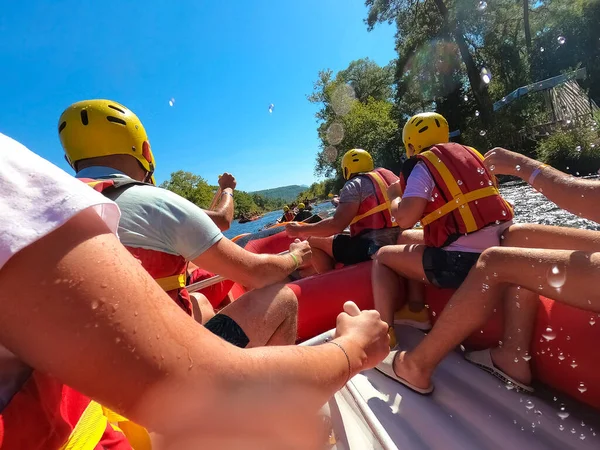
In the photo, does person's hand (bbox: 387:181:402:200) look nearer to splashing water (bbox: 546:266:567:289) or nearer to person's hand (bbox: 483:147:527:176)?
person's hand (bbox: 483:147:527:176)

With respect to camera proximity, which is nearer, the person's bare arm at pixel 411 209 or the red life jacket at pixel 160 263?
the red life jacket at pixel 160 263

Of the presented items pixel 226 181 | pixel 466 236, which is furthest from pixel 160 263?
pixel 466 236

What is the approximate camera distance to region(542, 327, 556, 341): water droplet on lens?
4.77 feet

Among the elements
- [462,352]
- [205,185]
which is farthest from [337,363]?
[205,185]

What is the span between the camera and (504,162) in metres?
1.90

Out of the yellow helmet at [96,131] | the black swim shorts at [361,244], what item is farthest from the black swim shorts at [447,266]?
the yellow helmet at [96,131]

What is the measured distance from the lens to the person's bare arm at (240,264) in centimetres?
148

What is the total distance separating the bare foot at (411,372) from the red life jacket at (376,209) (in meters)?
1.82

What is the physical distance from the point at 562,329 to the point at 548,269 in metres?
0.30

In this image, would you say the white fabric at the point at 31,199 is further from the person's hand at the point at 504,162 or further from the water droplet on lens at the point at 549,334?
the person's hand at the point at 504,162

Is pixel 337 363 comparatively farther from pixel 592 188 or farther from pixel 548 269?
pixel 592 188

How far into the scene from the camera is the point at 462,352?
1.96m

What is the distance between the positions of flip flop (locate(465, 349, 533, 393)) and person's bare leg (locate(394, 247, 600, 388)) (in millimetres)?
213

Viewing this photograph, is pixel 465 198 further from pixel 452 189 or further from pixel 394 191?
pixel 394 191
